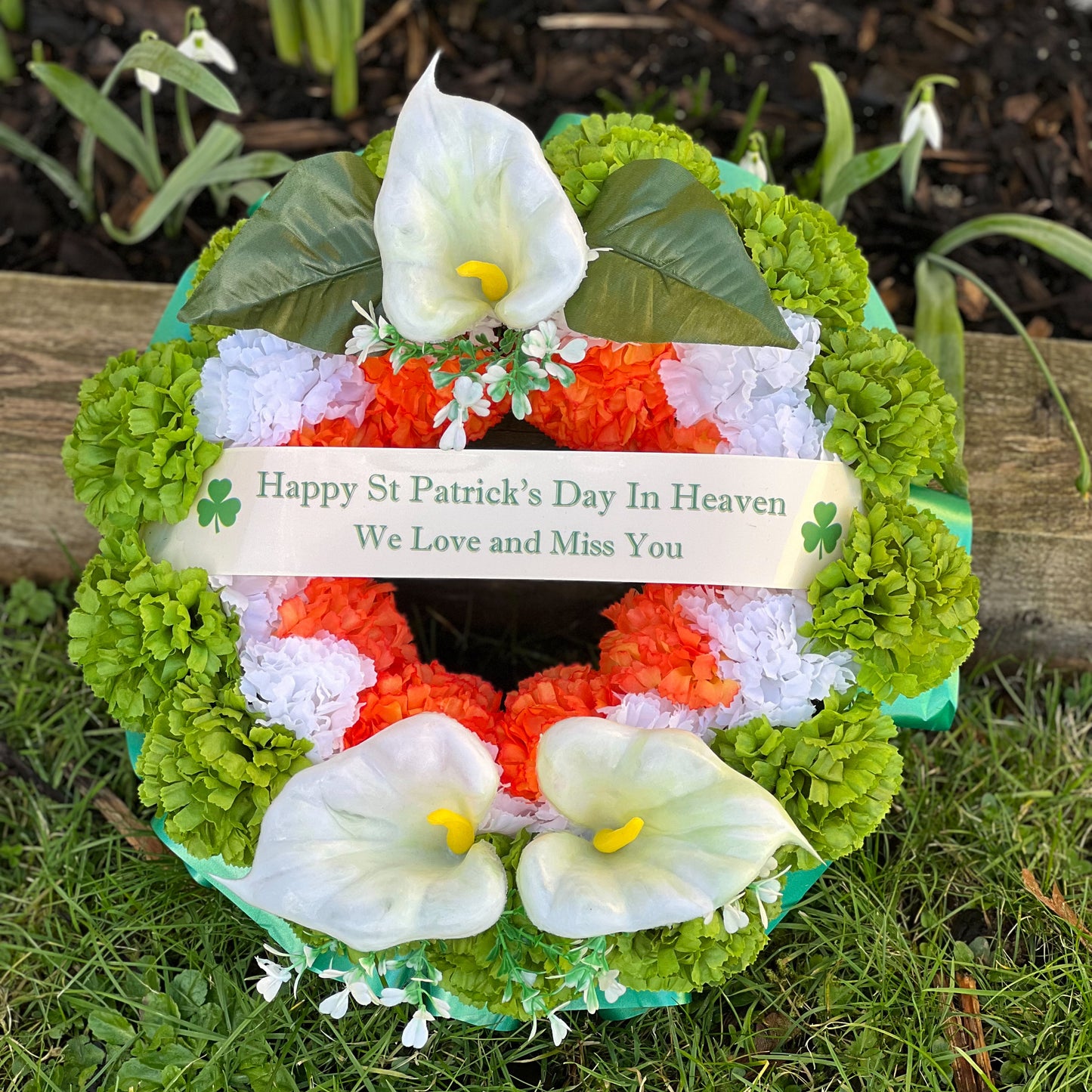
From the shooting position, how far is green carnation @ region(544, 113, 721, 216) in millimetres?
1099

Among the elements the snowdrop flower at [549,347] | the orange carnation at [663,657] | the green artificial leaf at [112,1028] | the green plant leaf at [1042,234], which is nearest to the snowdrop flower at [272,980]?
the green artificial leaf at [112,1028]

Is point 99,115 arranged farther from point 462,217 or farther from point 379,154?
point 462,217

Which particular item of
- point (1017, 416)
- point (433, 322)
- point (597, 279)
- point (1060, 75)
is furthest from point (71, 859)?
point (1060, 75)

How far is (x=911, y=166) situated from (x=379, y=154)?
888mm

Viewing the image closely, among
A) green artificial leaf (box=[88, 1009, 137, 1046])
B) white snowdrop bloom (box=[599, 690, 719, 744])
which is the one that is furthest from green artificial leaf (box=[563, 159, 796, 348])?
green artificial leaf (box=[88, 1009, 137, 1046])

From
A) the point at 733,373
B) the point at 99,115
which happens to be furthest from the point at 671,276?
the point at 99,115

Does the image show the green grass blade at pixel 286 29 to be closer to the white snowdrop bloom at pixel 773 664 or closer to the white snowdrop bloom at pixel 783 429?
the white snowdrop bloom at pixel 783 429

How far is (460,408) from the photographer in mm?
1037

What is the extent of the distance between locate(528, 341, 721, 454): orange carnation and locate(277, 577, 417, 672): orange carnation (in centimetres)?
29

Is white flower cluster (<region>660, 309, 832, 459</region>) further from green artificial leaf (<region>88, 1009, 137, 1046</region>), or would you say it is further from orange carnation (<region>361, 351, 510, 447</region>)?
green artificial leaf (<region>88, 1009, 137, 1046</region>)

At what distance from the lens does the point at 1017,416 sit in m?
1.45

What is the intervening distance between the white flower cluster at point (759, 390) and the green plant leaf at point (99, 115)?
98 cm

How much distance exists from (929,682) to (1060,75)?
1343 millimetres

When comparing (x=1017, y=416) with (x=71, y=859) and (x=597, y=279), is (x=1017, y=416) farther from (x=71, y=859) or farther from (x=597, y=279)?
(x=71, y=859)
